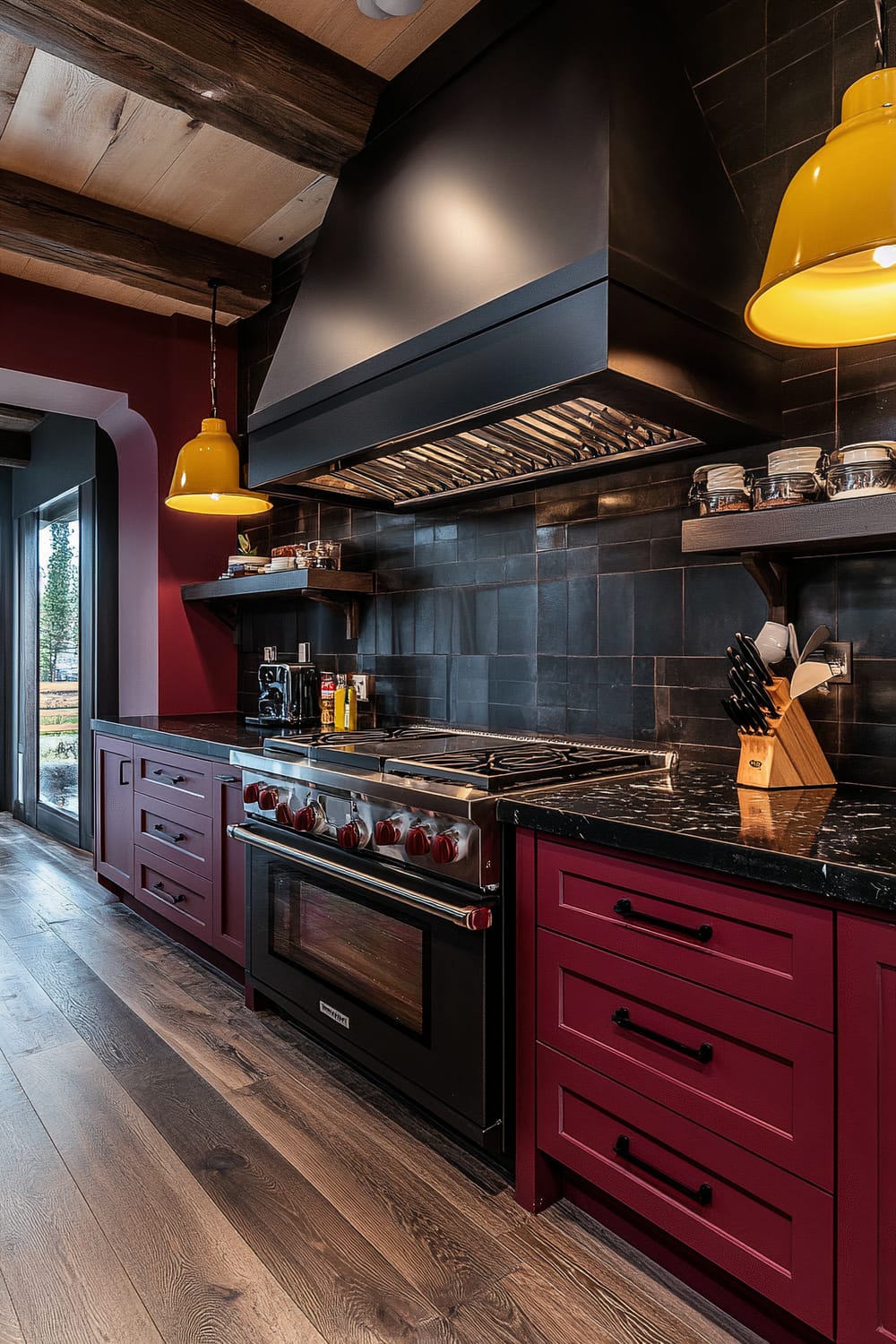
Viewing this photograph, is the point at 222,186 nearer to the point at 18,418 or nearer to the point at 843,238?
the point at 843,238

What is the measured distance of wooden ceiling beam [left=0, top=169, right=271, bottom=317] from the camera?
3127 mm

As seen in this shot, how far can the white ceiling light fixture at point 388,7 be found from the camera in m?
2.15

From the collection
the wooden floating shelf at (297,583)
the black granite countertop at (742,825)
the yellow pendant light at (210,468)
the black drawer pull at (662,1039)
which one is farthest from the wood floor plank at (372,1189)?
the yellow pendant light at (210,468)

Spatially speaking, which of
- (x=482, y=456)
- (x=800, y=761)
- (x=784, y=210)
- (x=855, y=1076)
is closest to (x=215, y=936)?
(x=482, y=456)

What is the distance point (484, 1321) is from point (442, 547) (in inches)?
88.2

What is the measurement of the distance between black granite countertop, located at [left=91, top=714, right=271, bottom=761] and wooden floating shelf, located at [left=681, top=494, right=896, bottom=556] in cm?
161

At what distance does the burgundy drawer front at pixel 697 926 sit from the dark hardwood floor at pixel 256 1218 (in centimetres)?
63

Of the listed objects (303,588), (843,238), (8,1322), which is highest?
(843,238)

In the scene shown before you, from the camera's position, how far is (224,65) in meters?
2.24

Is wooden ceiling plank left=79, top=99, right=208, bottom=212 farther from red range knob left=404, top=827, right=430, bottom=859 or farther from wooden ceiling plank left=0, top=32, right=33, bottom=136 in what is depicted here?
red range knob left=404, top=827, right=430, bottom=859

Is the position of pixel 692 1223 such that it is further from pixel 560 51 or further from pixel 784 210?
pixel 560 51

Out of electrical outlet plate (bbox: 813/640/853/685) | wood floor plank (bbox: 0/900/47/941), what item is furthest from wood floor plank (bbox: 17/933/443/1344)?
electrical outlet plate (bbox: 813/640/853/685)

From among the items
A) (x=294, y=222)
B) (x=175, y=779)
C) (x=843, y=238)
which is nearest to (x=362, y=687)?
(x=175, y=779)

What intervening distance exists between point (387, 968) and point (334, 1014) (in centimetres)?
31
